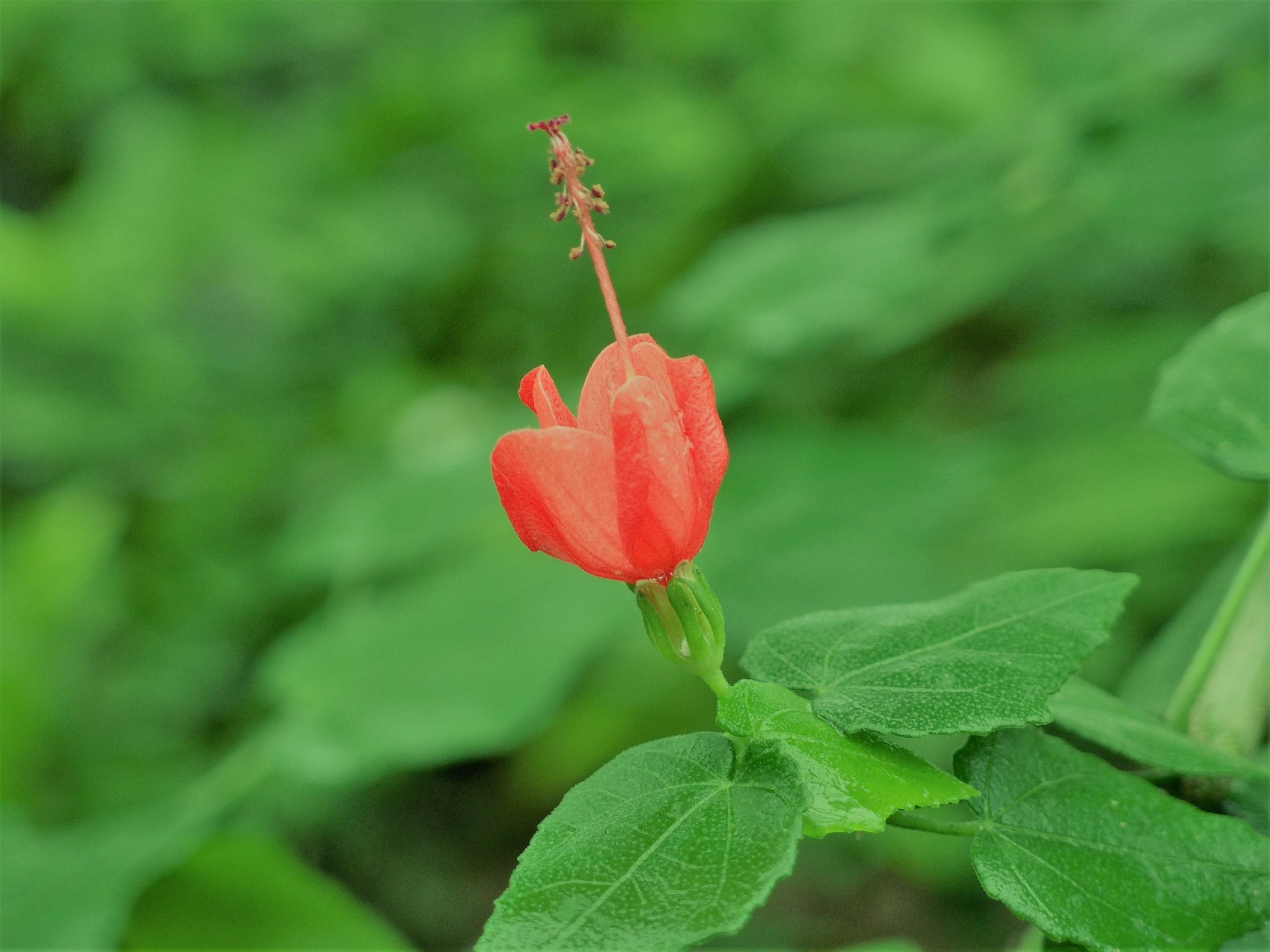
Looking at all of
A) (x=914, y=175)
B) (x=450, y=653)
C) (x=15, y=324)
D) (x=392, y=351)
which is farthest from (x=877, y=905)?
(x=15, y=324)

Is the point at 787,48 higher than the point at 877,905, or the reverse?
the point at 787,48

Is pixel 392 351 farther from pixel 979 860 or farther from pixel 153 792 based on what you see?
pixel 979 860

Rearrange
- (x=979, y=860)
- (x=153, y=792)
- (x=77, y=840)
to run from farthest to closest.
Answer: (x=153, y=792)
(x=77, y=840)
(x=979, y=860)

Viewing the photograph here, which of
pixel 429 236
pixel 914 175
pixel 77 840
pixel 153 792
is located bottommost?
pixel 153 792

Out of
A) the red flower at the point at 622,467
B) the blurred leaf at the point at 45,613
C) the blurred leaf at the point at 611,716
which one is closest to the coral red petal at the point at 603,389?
the red flower at the point at 622,467

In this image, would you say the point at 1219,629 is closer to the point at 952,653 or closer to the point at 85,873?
the point at 952,653

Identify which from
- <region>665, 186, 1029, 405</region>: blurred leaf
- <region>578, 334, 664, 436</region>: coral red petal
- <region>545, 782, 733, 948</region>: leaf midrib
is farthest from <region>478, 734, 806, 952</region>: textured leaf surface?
<region>665, 186, 1029, 405</region>: blurred leaf

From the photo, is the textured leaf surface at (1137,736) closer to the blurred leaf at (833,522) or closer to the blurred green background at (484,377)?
the blurred green background at (484,377)

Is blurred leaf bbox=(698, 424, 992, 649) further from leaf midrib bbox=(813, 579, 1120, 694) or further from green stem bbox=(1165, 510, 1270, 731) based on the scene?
leaf midrib bbox=(813, 579, 1120, 694)
